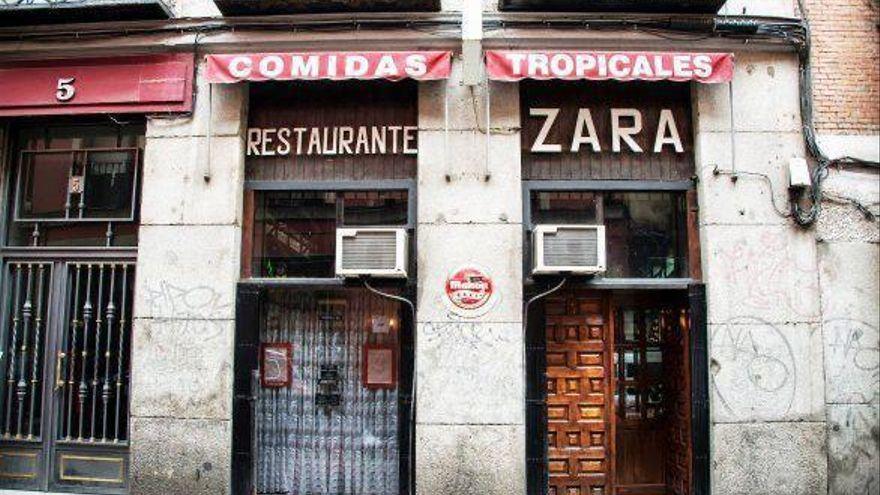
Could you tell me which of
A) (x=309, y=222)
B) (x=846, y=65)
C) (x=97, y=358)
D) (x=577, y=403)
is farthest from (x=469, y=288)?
(x=846, y=65)

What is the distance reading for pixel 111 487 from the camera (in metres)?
7.86

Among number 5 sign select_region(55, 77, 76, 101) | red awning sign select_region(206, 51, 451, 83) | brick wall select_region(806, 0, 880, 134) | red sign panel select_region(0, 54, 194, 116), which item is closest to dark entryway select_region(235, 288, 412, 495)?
red awning sign select_region(206, 51, 451, 83)

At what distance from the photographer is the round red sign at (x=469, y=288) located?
24.6ft

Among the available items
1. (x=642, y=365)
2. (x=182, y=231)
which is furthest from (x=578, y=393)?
(x=182, y=231)

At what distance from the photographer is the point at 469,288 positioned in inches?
296

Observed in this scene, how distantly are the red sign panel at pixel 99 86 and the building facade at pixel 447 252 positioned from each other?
3cm

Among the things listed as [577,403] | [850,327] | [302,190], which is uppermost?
[302,190]

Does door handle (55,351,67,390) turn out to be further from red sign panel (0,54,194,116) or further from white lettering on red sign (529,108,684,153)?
white lettering on red sign (529,108,684,153)

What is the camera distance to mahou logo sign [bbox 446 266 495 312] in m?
7.48

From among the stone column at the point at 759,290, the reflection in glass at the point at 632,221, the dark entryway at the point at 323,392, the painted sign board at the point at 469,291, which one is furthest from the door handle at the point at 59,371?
the stone column at the point at 759,290

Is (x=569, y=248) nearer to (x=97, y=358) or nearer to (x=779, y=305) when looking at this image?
(x=779, y=305)

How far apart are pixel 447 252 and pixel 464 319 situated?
79cm

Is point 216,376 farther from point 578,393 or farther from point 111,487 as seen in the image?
point 578,393

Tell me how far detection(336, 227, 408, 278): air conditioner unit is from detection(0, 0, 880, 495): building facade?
3 cm
